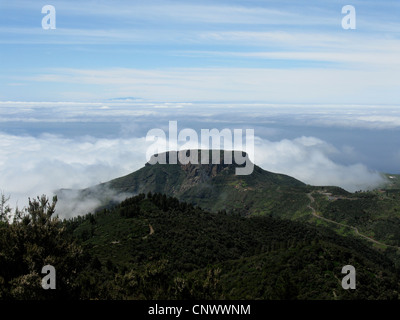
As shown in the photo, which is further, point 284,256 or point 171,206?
point 171,206

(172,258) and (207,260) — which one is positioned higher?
(172,258)

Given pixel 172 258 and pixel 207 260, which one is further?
pixel 207 260

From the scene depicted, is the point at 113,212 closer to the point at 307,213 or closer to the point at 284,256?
the point at 284,256

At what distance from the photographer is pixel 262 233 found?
10338cm

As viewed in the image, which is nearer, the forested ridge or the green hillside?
the forested ridge

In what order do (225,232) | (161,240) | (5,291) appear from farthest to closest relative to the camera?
1. (225,232)
2. (161,240)
3. (5,291)

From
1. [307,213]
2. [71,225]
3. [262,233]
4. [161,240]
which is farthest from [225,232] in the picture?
[307,213]

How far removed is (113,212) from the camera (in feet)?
327

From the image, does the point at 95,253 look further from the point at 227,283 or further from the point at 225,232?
the point at 225,232

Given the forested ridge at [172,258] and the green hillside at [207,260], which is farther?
the green hillside at [207,260]
